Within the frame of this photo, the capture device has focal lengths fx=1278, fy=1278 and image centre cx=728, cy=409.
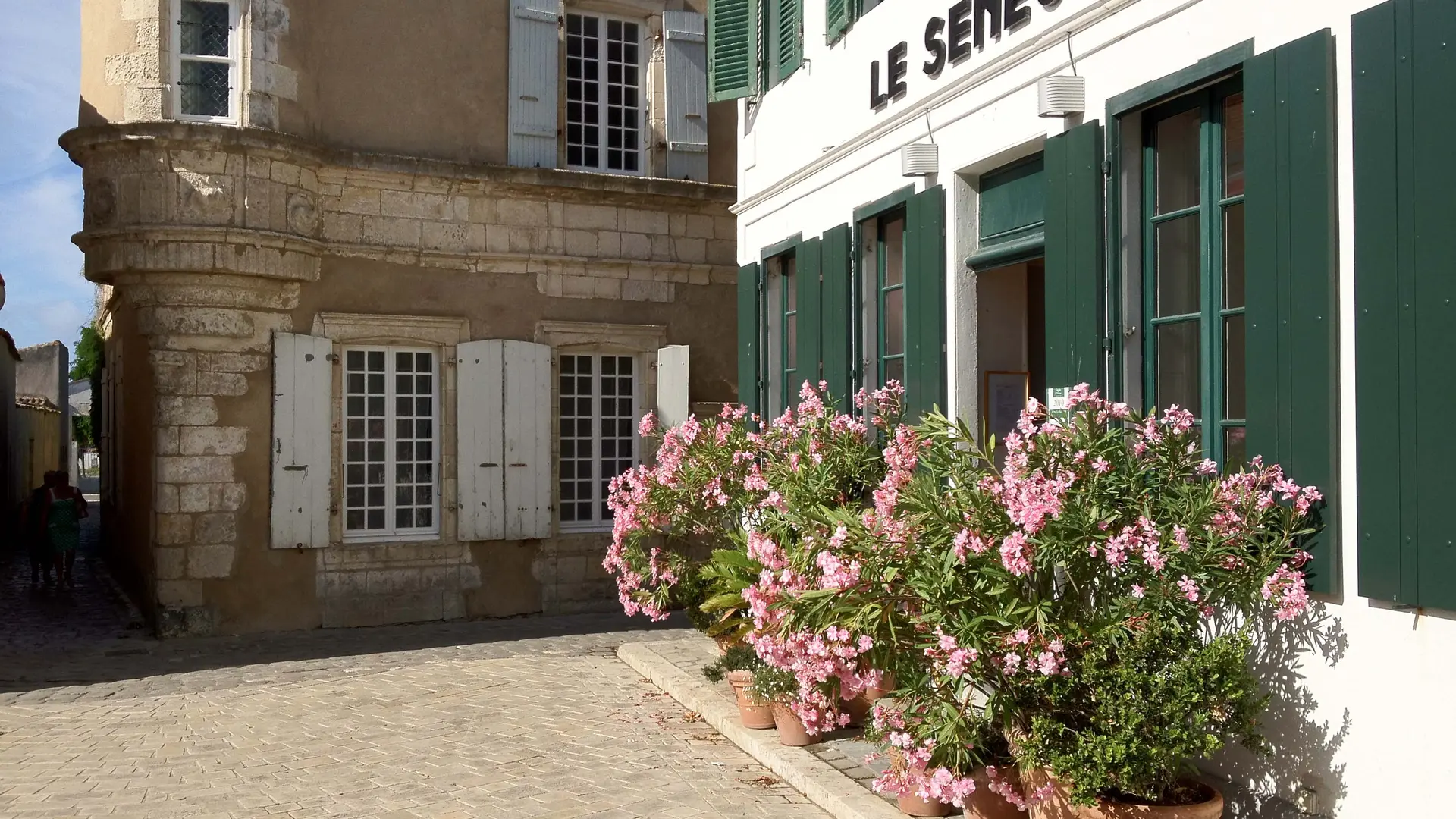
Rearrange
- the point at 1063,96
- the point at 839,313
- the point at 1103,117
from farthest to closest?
the point at 839,313
the point at 1063,96
the point at 1103,117

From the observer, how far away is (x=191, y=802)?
5785mm

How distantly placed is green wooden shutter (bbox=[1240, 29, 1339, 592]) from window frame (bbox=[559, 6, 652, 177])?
27.7ft

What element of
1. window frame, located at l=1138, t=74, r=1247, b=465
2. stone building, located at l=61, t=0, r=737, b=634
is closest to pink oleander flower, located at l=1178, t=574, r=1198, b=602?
window frame, located at l=1138, t=74, r=1247, b=465

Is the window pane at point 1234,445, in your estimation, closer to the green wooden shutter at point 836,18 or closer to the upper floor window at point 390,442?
the green wooden shutter at point 836,18

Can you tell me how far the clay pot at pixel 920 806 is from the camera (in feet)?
16.1

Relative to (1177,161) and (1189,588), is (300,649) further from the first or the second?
(1189,588)

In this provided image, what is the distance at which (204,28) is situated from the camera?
10555 mm

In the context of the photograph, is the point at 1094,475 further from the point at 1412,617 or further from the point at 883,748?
the point at 883,748

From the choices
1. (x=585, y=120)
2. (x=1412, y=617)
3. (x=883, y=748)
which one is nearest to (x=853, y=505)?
(x=883, y=748)

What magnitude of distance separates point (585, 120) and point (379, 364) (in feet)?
10.3

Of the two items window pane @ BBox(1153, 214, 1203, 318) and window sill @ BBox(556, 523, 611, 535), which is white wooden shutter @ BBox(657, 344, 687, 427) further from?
window pane @ BBox(1153, 214, 1203, 318)

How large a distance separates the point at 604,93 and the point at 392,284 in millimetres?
2886

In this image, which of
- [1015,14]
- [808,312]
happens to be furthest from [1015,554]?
[808,312]

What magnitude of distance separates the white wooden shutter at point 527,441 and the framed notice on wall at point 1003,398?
5.85 meters
